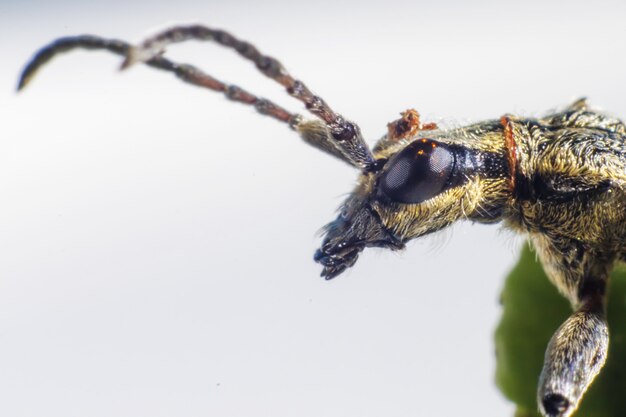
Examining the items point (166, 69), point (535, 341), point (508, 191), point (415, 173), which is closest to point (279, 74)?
point (166, 69)

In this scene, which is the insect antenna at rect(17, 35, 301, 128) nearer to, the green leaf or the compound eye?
the compound eye

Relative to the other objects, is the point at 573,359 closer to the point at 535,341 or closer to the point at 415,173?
the point at 535,341

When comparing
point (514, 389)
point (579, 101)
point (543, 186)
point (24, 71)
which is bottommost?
point (514, 389)

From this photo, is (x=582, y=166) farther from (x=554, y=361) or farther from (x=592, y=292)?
(x=554, y=361)

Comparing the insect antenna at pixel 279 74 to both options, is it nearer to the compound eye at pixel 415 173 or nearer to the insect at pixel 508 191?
the insect at pixel 508 191

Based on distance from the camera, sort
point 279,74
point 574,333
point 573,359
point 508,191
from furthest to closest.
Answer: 1. point 508,191
2. point 574,333
3. point 573,359
4. point 279,74

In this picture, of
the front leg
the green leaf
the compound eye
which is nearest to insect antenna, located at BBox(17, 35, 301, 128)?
the compound eye

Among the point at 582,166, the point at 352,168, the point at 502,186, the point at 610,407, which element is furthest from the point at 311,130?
the point at 610,407
